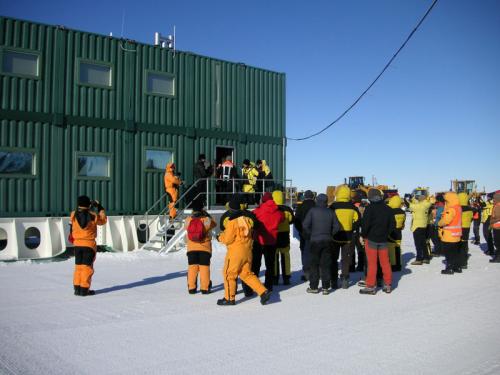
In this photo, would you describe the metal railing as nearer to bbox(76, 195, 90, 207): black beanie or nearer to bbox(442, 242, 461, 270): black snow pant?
bbox(76, 195, 90, 207): black beanie

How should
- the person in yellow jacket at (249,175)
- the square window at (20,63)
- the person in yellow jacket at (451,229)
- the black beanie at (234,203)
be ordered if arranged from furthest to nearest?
the person in yellow jacket at (249,175) < the square window at (20,63) < the person in yellow jacket at (451,229) < the black beanie at (234,203)

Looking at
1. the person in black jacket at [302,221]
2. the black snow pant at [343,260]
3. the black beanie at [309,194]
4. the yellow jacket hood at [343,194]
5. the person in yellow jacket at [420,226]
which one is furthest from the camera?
the person in yellow jacket at [420,226]

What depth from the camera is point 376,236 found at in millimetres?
8453

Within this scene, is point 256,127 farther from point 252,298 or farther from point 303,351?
point 303,351

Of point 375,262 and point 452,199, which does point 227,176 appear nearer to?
point 452,199

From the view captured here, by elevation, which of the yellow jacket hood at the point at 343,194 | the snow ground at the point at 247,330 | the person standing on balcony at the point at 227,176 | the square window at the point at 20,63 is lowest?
the snow ground at the point at 247,330

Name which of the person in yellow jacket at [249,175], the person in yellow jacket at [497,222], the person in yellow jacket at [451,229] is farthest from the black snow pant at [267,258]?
the person in yellow jacket at [249,175]

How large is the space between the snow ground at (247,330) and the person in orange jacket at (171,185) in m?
5.16

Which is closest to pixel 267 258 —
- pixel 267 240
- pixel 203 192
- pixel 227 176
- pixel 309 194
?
pixel 267 240

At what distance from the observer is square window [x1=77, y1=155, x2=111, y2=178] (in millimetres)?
14156

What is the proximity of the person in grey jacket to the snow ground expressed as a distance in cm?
33

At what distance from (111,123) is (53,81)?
1.96m

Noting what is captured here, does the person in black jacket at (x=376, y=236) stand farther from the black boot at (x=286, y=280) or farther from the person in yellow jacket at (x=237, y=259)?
the person in yellow jacket at (x=237, y=259)

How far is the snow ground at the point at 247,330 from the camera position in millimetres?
4594
